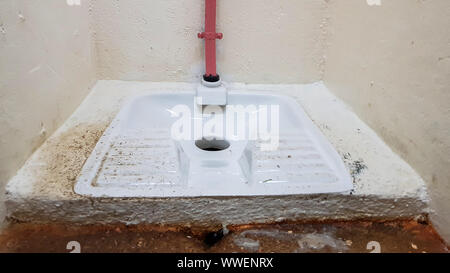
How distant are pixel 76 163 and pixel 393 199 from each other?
77 cm

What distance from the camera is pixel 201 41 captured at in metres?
1.30

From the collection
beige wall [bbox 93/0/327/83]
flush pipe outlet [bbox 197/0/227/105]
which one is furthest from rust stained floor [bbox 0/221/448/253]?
Answer: beige wall [bbox 93/0/327/83]

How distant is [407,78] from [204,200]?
0.62 meters

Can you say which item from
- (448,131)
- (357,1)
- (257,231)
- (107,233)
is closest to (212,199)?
(257,231)

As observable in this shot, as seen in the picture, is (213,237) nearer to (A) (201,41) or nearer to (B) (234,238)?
(B) (234,238)

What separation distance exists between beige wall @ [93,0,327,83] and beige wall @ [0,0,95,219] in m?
0.16

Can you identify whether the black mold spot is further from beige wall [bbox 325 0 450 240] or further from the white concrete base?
beige wall [bbox 325 0 450 240]

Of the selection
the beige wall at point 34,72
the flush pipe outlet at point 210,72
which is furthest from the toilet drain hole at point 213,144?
the beige wall at point 34,72

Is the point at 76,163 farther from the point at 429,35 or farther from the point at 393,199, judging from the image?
the point at 429,35

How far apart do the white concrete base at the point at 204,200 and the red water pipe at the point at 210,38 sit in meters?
0.49

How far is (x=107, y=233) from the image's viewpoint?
733 millimetres

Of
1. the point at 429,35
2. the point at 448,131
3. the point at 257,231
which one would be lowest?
the point at 257,231

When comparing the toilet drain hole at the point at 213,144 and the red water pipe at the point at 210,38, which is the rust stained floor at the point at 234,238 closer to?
the toilet drain hole at the point at 213,144

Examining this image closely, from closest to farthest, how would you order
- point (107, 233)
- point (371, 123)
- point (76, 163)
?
point (107, 233), point (76, 163), point (371, 123)
